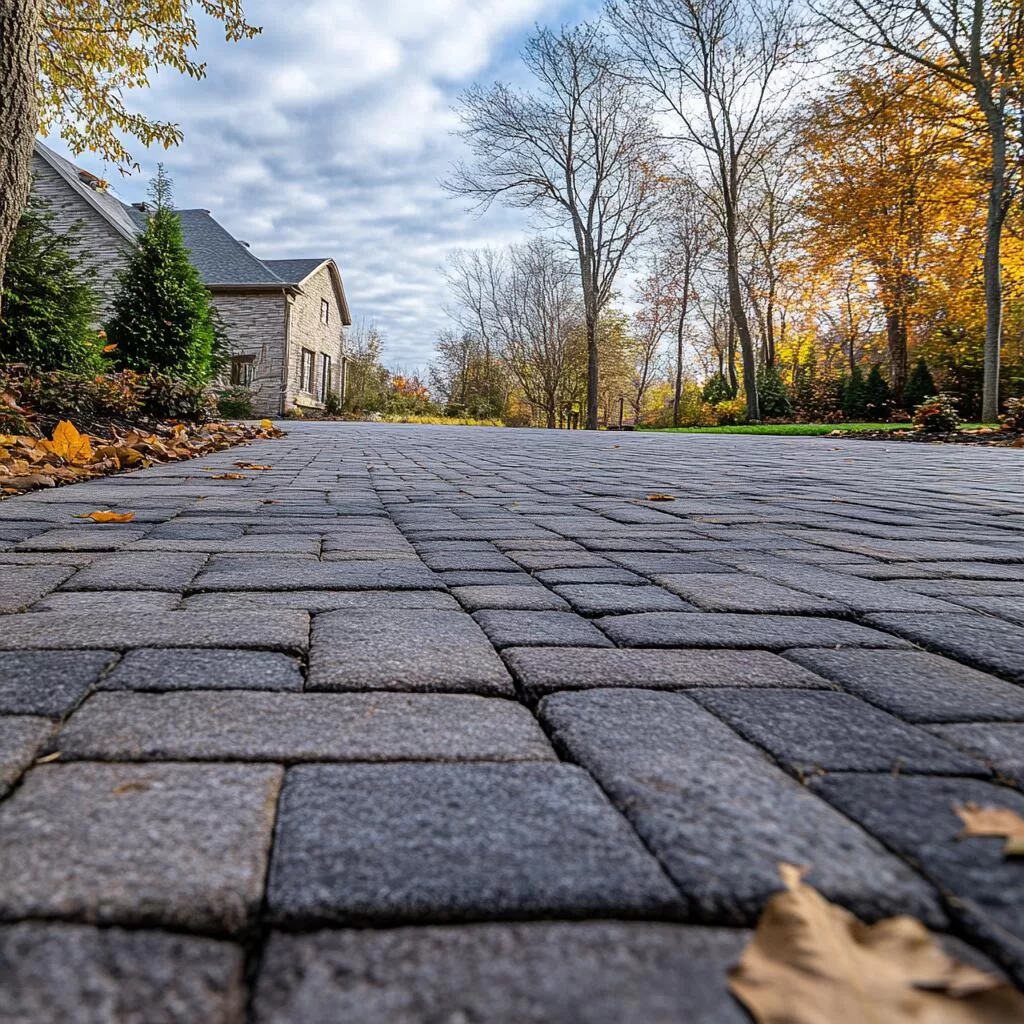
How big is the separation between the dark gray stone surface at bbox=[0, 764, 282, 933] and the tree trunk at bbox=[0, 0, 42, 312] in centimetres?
388

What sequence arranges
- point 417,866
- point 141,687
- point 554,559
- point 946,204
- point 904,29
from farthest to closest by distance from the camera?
point 946,204, point 904,29, point 554,559, point 141,687, point 417,866

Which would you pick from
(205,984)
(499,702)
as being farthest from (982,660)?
(205,984)

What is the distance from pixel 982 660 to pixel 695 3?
21.4m

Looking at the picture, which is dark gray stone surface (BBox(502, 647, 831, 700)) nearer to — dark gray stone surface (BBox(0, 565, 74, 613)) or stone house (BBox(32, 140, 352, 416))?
dark gray stone surface (BBox(0, 565, 74, 613))

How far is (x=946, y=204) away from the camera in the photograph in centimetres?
1708

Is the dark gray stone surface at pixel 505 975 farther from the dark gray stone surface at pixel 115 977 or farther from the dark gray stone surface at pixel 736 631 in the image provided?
the dark gray stone surface at pixel 736 631

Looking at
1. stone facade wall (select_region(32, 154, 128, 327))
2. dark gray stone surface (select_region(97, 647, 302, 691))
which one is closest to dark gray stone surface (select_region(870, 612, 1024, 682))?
dark gray stone surface (select_region(97, 647, 302, 691))

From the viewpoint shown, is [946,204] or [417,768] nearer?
[417,768]

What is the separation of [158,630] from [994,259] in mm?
15538

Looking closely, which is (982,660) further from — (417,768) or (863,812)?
(417,768)

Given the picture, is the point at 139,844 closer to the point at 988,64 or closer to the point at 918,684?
the point at 918,684

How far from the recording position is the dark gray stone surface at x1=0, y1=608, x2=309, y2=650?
51.8 inches

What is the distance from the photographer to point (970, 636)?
1.49 meters

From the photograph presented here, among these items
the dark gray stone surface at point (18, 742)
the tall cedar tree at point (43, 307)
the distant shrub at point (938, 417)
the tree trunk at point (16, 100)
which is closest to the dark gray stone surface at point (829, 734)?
the dark gray stone surface at point (18, 742)
